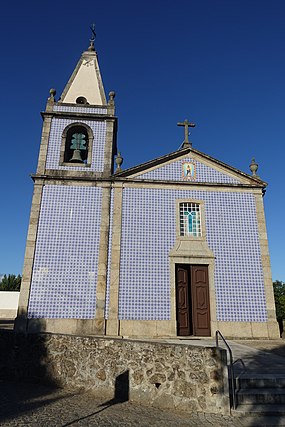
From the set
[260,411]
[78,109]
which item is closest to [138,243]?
[78,109]

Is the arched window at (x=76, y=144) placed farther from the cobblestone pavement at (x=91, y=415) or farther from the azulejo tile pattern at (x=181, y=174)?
the cobblestone pavement at (x=91, y=415)

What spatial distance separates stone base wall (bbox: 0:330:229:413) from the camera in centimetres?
426

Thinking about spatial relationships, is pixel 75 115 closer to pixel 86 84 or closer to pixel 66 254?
pixel 86 84

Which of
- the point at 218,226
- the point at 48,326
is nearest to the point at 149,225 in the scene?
the point at 218,226

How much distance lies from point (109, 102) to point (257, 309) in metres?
8.93

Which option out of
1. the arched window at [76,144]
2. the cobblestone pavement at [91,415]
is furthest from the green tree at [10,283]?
the cobblestone pavement at [91,415]

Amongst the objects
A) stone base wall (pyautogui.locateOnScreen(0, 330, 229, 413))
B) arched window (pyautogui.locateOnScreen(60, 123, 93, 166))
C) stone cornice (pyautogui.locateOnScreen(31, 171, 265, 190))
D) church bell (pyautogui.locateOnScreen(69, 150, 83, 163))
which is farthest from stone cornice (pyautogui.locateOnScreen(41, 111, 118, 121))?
stone base wall (pyautogui.locateOnScreen(0, 330, 229, 413))

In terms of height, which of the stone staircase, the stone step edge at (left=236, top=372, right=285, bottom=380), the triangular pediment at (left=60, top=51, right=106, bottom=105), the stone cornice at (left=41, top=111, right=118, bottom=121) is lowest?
the stone staircase

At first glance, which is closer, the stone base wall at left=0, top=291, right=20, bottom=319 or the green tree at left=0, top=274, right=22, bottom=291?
the stone base wall at left=0, top=291, right=20, bottom=319

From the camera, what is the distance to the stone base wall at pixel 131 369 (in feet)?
14.0

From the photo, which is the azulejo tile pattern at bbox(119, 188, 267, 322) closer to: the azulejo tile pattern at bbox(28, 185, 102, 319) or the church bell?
the azulejo tile pattern at bbox(28, 185, 102, 319)

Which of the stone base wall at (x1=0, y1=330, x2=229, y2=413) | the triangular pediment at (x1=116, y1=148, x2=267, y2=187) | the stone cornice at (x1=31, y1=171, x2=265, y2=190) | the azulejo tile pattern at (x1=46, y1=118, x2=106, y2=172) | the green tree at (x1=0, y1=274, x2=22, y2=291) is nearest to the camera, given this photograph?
A: the stone base wall at (x1=0, y1=330, x2=229, y2=413)

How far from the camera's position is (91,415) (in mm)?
4016

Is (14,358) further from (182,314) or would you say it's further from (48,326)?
(182,314)
